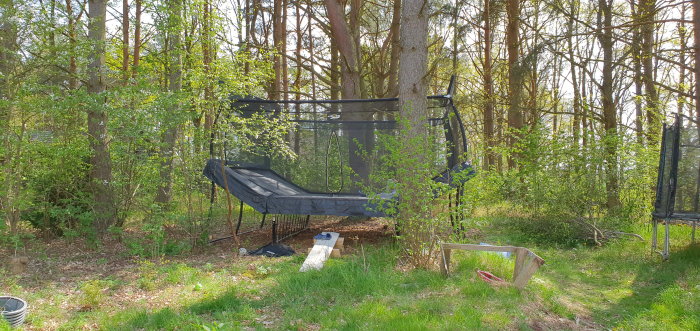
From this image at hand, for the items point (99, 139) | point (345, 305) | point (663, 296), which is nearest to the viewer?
point (345, 305)

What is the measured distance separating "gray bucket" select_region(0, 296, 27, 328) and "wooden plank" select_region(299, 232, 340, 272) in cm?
215

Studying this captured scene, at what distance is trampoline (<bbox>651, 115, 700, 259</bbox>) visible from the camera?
Result: 4.75 m

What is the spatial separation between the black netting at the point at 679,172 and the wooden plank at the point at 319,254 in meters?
3.52

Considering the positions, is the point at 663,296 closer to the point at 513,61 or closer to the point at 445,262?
the point at 445,262

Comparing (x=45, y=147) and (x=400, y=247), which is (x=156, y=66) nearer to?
(x=45, y=147)

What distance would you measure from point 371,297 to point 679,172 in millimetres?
3831

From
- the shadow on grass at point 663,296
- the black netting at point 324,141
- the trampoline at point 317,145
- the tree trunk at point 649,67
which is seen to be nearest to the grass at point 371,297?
the shadow on grass at point 663,296

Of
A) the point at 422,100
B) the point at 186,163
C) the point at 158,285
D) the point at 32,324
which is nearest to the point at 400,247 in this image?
the point at 422,100

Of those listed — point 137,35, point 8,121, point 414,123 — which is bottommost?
point 8,121

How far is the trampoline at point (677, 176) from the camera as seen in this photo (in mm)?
4754

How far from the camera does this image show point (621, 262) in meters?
5.04

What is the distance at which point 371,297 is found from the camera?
139 inches

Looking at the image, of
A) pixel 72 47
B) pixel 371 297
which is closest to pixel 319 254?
pixel 371 297

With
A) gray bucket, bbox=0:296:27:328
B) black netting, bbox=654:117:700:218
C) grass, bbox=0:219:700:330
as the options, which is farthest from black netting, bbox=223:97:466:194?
gray bucket, bbox=0:296:27:328
